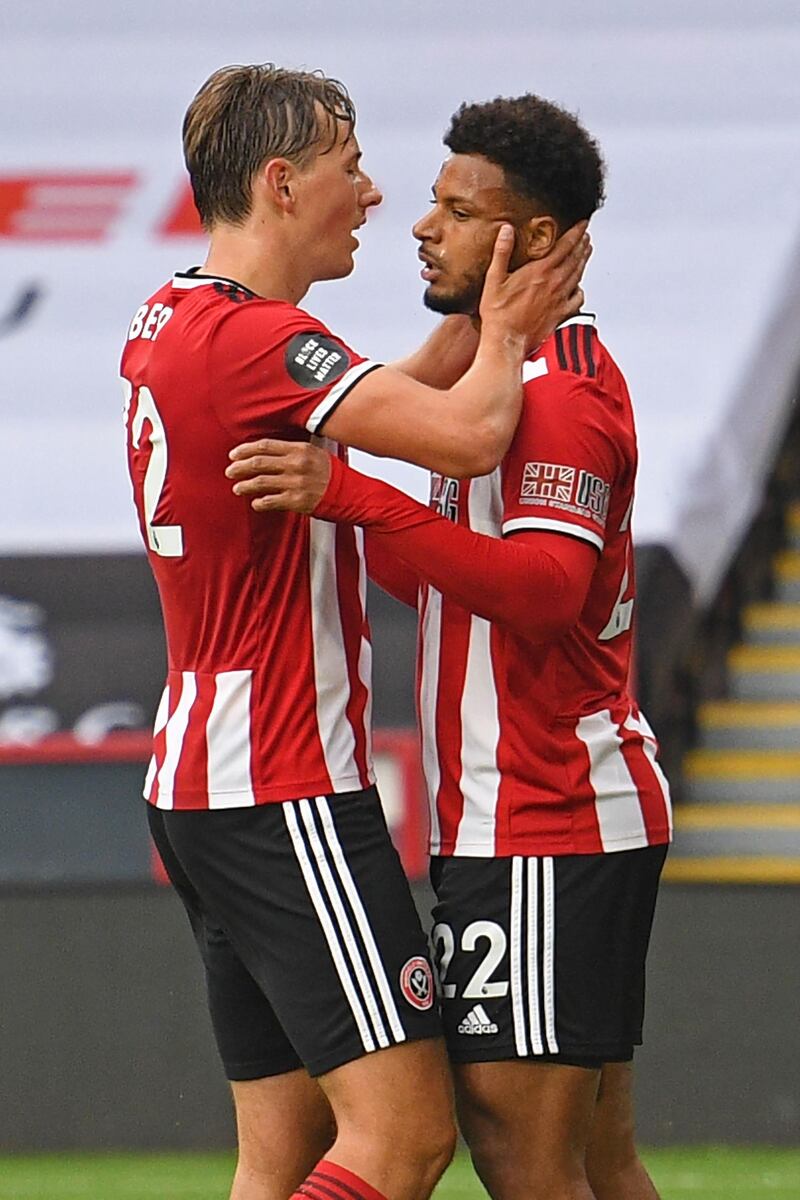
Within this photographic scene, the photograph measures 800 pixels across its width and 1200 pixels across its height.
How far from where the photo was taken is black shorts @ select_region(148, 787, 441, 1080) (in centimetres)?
216

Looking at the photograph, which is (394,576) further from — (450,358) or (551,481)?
(551,481)

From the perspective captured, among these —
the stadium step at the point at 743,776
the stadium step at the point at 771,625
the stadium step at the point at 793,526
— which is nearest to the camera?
the stadium step at the point at 743,776

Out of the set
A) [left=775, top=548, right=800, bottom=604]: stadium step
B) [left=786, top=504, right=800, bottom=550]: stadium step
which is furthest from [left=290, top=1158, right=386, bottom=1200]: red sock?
[left=786, top=504, right=800, bottom=550]: stadium step

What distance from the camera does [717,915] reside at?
449 cm

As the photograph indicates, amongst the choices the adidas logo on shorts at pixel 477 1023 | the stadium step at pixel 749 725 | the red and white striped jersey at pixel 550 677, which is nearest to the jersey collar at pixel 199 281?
the red and white striped jersey at pixel 550 677

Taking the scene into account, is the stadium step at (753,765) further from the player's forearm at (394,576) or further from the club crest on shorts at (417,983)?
the club crest on shorts at (417,983)

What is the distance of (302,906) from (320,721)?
0.20 meters

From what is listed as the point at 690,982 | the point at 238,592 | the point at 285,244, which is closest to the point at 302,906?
the point at 238,592

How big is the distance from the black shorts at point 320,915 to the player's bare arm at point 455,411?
396mm

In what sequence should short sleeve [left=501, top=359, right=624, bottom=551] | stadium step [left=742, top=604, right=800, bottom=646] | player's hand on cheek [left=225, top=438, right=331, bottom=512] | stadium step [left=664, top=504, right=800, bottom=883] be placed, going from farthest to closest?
1. stadium step [left=742, top=604, right=800, bottom=646]
2. stadium step [left=664, top=504, right=800, bottom=883]
3. short sleeve [left=501, top=359, right=624, bottom=551]
4. player's hand on cheek [left=225, top=438, right=331, bottom=512]

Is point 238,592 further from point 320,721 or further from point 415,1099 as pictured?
point 415,1099

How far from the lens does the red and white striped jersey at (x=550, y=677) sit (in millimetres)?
2240

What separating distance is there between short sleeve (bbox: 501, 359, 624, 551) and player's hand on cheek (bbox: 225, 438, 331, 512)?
0.24 m

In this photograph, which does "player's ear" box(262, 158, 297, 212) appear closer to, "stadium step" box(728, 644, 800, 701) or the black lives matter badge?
the black lives matter badge
